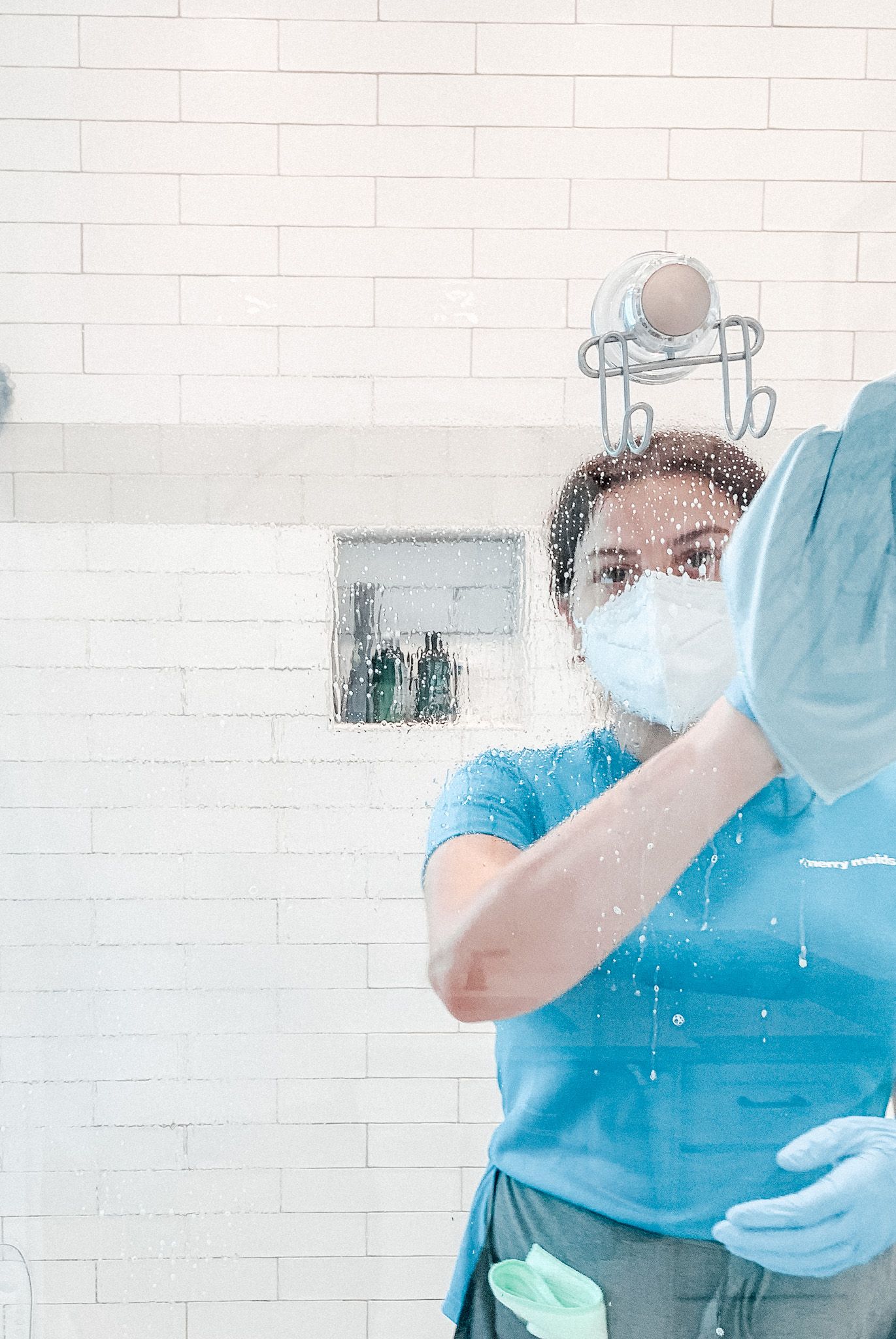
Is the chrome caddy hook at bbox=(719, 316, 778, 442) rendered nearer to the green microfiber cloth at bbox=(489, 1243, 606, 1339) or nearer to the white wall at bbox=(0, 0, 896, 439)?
the white wall at bbox=(0, 0, 896, 439)

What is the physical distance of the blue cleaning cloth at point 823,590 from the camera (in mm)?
656

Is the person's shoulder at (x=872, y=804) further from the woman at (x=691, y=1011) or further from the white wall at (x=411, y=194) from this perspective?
the white wall at (x=411, y=194)

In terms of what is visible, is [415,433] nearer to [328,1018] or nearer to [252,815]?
[252,815]

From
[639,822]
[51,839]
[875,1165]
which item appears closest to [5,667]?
[51,839]

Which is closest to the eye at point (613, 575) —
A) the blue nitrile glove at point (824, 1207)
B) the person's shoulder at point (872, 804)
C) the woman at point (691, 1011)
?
the woman at point (691, 1011)

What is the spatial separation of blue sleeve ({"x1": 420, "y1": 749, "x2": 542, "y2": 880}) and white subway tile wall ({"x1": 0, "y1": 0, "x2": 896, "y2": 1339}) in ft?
0.08

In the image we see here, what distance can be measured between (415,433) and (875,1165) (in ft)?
2.31

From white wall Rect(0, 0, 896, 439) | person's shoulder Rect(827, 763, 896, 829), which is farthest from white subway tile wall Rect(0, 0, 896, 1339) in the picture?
person's shoulder Rect(827, 763, 896, 829)

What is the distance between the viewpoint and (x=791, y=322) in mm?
808

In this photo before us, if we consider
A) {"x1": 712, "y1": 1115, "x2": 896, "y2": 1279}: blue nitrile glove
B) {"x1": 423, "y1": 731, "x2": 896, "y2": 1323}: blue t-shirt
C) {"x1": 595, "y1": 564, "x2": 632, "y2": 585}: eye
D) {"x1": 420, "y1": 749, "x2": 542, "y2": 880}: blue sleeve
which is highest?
{"x1": 595, "y1": 564, "x2": 632, "y2": 585}: eye

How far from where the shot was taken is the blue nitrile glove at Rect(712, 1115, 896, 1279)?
742 mm

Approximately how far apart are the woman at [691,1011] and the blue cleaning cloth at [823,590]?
5 centimetres

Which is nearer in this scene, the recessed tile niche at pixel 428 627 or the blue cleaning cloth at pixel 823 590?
the blue cleaning cloth at pixel 823 590

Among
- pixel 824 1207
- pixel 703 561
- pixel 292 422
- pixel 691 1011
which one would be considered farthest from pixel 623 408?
pixel 824 1207
